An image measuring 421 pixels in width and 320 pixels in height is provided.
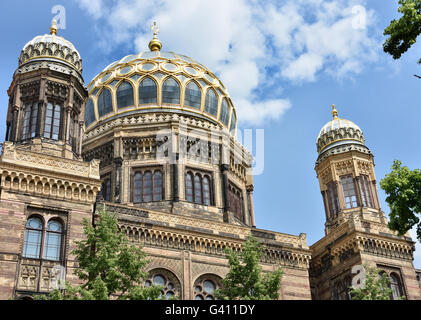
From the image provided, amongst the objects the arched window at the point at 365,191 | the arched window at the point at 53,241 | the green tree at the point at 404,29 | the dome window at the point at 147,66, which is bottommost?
the arched window at the point at 53,241

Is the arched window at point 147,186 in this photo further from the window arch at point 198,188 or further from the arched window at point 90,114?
the arched window at point 90,114

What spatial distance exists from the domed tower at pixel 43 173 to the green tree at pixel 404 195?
1349 centimetres

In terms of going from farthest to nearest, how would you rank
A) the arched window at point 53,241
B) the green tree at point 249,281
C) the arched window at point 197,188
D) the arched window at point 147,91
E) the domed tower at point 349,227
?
the arched window at point 147,91, the arched window at point 197,188, the domed tower at point 349,227, the arched window at point 53,241, the green tree at point 249,281

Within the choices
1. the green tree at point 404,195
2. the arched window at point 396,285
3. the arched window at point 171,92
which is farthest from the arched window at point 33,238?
the arched window at point 396,285

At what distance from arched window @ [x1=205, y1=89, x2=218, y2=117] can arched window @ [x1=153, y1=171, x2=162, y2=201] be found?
268 inches

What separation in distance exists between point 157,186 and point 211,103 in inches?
330

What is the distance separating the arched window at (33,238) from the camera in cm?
2447

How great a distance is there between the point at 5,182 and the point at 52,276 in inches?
185

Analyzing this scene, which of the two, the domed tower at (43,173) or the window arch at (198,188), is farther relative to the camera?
the window arch at (198,188)

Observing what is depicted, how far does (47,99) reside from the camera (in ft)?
98.4

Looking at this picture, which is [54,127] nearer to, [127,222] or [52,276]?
[127,222]
